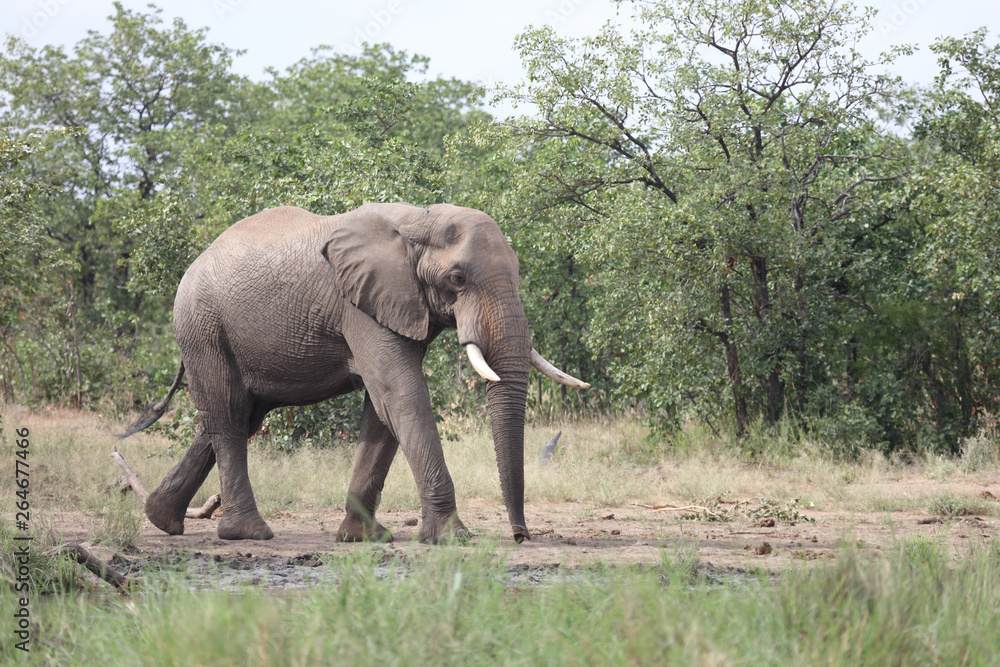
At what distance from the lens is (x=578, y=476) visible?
37.9 ft

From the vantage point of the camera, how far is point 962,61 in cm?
1386

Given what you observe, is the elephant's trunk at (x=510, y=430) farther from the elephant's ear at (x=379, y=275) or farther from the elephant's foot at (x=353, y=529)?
the elephant's foot at (x=353, y=529)

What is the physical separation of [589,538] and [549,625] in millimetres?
4079

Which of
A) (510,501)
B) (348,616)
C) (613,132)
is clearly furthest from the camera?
(613,132)

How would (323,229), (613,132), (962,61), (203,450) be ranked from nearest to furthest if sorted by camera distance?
1. (323,229)
2. (203,450)
3. (962,61)
4. (613,132)

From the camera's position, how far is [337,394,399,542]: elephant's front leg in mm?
7930

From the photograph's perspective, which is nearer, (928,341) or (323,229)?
(323,229)

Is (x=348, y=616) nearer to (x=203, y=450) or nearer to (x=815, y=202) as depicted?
(x=203, y=450)

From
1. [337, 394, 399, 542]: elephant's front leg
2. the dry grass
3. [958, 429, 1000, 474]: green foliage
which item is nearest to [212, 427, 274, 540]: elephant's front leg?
→ [337, 394, 399, 542]: elephant's front leg

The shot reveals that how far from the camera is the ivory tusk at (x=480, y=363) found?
6.92m

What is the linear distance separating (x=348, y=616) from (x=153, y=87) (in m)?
30.1

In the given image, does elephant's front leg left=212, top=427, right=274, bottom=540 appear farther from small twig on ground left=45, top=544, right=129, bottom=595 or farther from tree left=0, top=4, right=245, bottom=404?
tree left=0, top=4, right=245, bottom=404

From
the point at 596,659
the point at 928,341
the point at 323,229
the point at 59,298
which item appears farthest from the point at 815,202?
the point at 59,298

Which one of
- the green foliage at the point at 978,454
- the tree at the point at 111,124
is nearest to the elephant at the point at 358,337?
the green foliage at the point at 978,454
